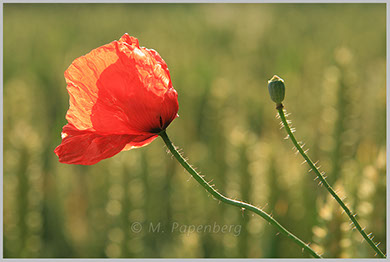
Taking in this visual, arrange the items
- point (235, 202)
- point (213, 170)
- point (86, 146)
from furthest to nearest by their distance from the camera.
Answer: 1. point (213, 170)
2. point (86, 146)
3. point (235, 202)

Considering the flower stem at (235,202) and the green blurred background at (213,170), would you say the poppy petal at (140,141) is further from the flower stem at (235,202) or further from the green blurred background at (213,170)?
the green blurred background at (213,170)

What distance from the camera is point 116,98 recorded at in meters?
0.46

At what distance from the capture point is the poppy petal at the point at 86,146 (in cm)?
46

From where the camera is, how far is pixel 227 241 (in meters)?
0.88

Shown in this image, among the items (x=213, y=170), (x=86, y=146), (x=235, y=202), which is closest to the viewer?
(x=235, y=202)

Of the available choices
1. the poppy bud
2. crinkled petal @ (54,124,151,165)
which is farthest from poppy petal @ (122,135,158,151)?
the poppy bud

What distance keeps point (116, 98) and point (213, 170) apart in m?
0.77

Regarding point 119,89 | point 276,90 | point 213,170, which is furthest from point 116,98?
point 213,170

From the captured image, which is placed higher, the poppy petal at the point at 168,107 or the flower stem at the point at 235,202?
the poppy petal at the point at 168,107

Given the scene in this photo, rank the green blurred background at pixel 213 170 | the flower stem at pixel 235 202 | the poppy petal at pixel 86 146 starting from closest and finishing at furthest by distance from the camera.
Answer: the flower stem at pixel 235 202 → the poppy petal at pixel 86 146 → the green blurred background at pixel 213 170

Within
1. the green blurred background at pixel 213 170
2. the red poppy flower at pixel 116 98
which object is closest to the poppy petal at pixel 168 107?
the red poppy flower at pixel 116 98

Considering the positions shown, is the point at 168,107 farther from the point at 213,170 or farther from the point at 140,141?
the point at 213,170

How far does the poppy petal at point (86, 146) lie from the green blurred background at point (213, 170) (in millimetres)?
234

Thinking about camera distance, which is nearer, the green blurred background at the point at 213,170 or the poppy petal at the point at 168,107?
the poppy petal at the point at 168,107
